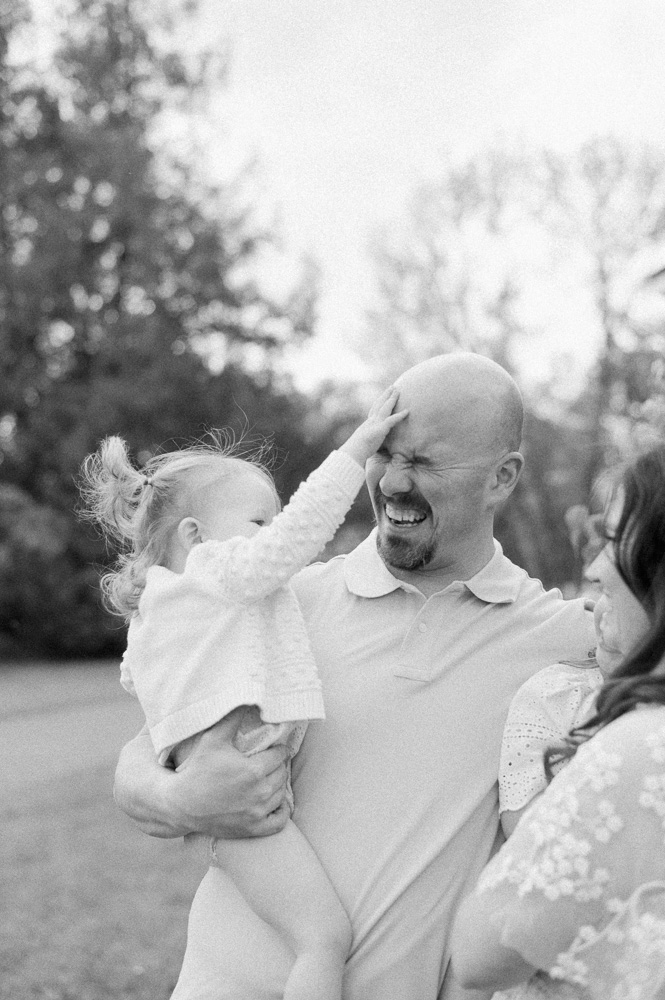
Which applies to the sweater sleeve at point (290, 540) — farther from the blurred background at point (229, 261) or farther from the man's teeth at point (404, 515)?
the blurred background at point (229, 261)

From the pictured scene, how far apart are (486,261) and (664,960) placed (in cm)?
2570

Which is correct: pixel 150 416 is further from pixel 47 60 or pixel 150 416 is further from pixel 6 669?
pixel 47 60

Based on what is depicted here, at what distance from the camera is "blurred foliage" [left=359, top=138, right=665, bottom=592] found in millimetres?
24297

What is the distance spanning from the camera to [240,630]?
8.28 ft

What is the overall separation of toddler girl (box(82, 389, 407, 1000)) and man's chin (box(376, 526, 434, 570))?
15 centimetres

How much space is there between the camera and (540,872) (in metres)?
1.60

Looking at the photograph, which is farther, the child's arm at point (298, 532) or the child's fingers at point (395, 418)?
the child's fingers at point (395, 418)

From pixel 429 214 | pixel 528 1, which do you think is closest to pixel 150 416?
pixel 429 214

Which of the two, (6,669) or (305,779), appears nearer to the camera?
(305,779)

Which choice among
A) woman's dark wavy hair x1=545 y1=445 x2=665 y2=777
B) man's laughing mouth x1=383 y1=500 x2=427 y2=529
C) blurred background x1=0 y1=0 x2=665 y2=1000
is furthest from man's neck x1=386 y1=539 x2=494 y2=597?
blurred background x1=0 y1=0 x2=665 y2=1000

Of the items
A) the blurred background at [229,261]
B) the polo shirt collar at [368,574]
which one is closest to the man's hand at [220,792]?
the polo shirt collar at [368,574]

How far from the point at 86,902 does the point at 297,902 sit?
525 cm

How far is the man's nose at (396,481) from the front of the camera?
2615 mm

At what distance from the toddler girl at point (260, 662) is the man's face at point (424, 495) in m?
0.07
